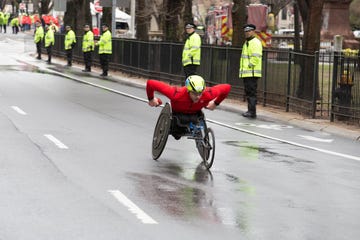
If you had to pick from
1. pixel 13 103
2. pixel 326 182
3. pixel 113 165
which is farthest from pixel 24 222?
pixel 13 103

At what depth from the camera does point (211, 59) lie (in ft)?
88.7

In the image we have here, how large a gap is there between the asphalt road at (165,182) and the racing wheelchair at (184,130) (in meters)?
0.20

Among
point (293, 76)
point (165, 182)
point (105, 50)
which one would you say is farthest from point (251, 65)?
point (105, 50)

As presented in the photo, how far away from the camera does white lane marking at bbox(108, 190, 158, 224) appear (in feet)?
28.2

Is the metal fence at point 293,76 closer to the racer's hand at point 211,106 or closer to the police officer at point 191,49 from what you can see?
the police officer at point 191,49

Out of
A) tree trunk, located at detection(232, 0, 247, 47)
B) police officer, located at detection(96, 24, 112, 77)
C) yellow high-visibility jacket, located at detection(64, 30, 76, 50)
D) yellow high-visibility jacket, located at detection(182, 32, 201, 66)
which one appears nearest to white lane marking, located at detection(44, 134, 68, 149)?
yellow high-visibility jacket, located at detection(182, 32, 201, 66)

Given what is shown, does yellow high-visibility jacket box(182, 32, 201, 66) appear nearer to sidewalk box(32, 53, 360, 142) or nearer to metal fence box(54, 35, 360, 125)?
metal fence box(54, 35, 360, 125)

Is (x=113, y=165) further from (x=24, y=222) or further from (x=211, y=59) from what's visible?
(x=211, y=59)

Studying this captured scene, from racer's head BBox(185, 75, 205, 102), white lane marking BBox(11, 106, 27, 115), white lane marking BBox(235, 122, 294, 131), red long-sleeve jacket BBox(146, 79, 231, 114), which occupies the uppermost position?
racer's head BBox(185, 75, 205, 102)

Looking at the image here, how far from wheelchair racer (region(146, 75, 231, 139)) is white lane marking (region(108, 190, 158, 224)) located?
9.13ft

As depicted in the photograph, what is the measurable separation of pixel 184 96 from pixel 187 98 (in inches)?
2.1

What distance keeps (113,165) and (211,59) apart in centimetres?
1528

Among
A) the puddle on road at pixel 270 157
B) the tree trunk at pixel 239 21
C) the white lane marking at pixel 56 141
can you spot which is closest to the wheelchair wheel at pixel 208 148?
the puddle on road at pixel 270 157

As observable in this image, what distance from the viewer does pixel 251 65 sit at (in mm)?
21000
